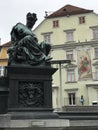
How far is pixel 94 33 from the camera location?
1179 inches

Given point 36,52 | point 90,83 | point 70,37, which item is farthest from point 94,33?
point 36,52

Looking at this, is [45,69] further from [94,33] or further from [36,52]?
[94,33]

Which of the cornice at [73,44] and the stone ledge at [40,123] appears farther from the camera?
the cornice at [73,44]

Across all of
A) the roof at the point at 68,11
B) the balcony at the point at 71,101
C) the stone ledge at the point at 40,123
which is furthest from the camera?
the roof at the point at 68,11

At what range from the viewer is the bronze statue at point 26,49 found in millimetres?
4875

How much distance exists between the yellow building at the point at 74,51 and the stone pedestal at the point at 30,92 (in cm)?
2304

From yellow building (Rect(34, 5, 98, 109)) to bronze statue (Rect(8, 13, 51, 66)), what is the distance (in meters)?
22.8

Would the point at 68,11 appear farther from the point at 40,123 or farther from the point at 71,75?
the point at 40,123

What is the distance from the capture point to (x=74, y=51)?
98.4 feet

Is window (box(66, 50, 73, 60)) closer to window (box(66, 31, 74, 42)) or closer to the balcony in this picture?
window (box(66, 31, 74, 42))

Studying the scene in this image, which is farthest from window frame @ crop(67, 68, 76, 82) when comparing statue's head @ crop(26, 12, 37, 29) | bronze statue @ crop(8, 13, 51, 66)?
bronze statue @ crop(8, 13, 51, 66)

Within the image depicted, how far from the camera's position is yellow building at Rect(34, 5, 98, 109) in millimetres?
28734

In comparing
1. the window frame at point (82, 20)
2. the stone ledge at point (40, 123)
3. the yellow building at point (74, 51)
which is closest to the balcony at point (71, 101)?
the yellow building at point (74, 51)

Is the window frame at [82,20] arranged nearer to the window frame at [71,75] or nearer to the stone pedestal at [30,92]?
the window frame at [71,75]
